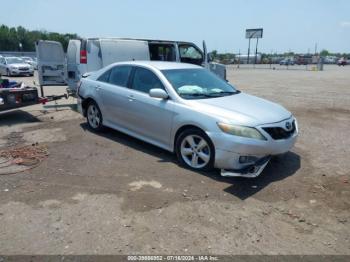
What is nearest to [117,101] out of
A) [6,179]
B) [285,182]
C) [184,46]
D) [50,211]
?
[6,179]

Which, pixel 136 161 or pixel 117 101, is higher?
pixel 117 101

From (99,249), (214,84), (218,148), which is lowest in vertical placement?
(99,249)

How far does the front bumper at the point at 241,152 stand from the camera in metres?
4.63

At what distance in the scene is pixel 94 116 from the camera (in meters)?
7.28

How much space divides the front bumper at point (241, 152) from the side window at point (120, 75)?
2411 mm

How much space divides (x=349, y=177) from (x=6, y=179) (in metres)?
5.09

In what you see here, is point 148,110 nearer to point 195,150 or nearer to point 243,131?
point 195,150

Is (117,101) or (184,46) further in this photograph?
(184,46)

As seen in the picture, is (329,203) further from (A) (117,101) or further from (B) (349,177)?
(A) (117,101)

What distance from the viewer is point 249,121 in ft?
15.5

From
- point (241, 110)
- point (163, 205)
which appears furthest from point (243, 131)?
point (163, 205)

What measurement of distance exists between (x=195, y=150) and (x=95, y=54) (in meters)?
5.86

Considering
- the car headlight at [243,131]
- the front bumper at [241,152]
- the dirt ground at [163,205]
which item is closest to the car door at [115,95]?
the dirt ground at [163,205]

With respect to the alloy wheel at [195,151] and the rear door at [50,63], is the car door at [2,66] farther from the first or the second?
the alloy wheel at [195,151]
